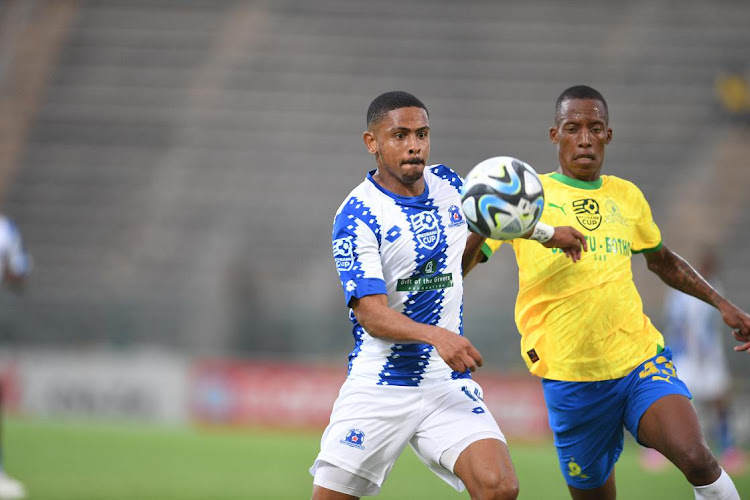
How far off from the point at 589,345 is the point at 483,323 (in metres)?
11.9

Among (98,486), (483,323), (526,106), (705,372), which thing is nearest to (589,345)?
(98,486)

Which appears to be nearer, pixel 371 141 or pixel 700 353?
pixel 371 141

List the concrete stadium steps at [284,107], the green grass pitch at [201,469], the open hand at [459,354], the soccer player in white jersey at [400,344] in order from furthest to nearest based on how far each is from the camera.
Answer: the concrete stadium steps at [284,107], the green grass pitch at [201,469], the soccer player in white jersey at [400,344], the open hand at [459,354]

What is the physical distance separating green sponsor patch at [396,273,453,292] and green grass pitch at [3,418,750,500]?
15.4 feet

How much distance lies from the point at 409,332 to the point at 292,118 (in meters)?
20.6

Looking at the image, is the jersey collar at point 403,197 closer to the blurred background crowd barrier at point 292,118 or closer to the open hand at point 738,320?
the open hand at point 738,320

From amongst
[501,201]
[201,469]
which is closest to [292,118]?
[201,469]

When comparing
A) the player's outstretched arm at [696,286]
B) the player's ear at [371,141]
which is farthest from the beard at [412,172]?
the player's outstretched arm at [696,286]

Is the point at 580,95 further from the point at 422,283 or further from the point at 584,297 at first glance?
the point at 422,283

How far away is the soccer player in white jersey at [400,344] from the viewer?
523 centimetres

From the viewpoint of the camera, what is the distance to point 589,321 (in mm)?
5793

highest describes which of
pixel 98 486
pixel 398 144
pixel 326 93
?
pixel 326 93

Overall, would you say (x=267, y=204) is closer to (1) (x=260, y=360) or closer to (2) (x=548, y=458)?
(1) (x=260, y=360)

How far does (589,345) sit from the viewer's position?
19.1 ft
